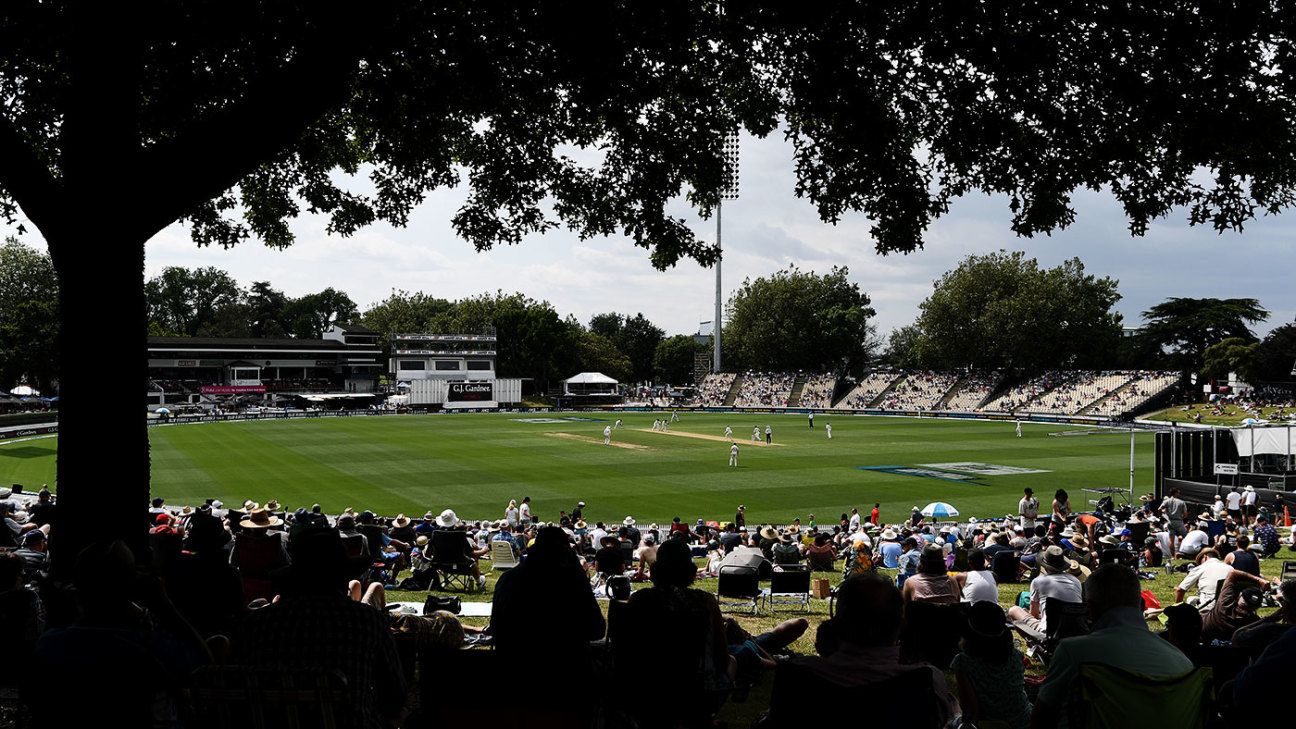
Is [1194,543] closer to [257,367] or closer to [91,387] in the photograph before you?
[91,387]

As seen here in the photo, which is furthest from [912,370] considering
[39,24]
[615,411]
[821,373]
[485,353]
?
[39,24]

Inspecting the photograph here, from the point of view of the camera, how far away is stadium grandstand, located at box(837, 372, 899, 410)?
9850cm

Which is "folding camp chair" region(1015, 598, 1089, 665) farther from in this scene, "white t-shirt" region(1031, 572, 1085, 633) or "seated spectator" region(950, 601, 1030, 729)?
"seated spectator" region(950, 601, 1030, 729)

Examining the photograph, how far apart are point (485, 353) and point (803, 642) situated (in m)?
102

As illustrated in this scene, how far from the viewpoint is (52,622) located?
17.5ft

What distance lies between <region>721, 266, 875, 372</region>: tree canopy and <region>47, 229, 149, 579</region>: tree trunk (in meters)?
107

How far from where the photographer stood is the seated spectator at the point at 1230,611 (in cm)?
791

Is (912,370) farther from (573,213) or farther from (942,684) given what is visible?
(942,684)

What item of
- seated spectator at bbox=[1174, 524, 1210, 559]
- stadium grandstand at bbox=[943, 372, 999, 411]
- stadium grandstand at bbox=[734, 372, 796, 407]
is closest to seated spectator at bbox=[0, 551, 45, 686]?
seated spectator at bbox=[1174, 524, 1210, 559]

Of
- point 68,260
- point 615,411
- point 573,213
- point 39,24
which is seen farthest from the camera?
point 615,411

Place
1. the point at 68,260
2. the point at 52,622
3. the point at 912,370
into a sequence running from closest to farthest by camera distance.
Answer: the point at 52,622 → the point at 68,260 → the point at 912,370

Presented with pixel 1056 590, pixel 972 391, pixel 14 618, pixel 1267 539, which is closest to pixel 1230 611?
pixel 1056 590

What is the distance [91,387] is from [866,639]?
6.18m

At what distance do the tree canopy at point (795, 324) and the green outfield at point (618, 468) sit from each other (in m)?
50.0
